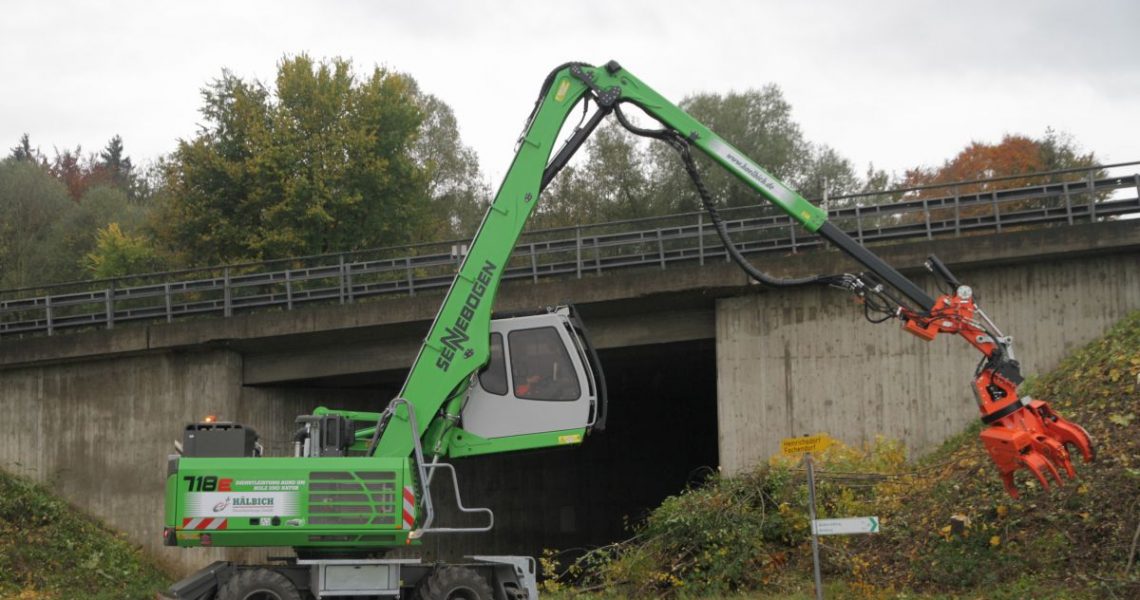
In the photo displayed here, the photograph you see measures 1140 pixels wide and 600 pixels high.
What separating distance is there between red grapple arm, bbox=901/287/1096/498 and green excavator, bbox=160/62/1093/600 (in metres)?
0.02

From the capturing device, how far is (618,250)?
2722cm

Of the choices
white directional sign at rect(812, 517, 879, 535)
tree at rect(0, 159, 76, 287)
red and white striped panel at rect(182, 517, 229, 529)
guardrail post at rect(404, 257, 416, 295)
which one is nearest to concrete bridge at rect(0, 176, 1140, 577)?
guardrail post at rect(404, 257, 416, 295)

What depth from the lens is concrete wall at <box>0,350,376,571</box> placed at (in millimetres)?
26703

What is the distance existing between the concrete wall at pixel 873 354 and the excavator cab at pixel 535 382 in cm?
1075

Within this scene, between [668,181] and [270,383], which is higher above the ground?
[668,181]

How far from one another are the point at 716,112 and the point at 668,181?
4406 millimetres

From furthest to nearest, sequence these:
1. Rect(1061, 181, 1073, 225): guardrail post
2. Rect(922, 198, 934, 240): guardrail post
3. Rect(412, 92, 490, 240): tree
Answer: Rect(412, 92, 490, 240): tree < Rect(922, 198, 934, 240): guardrail post < Rect(1061, 181, 1073, 225): guardrail post

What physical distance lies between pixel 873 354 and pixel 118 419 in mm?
16038

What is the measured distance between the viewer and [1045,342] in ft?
75.6

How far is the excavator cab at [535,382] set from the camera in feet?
46.1

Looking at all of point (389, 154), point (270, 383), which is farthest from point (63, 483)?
point (389, 154)

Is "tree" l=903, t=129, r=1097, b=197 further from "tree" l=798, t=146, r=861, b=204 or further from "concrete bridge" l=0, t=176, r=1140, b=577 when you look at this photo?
"concrete bridge" l=0, t=176, r=1140, b=577

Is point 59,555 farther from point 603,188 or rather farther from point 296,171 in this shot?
point 603,188

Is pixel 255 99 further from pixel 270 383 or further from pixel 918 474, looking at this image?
pixel 918 474
